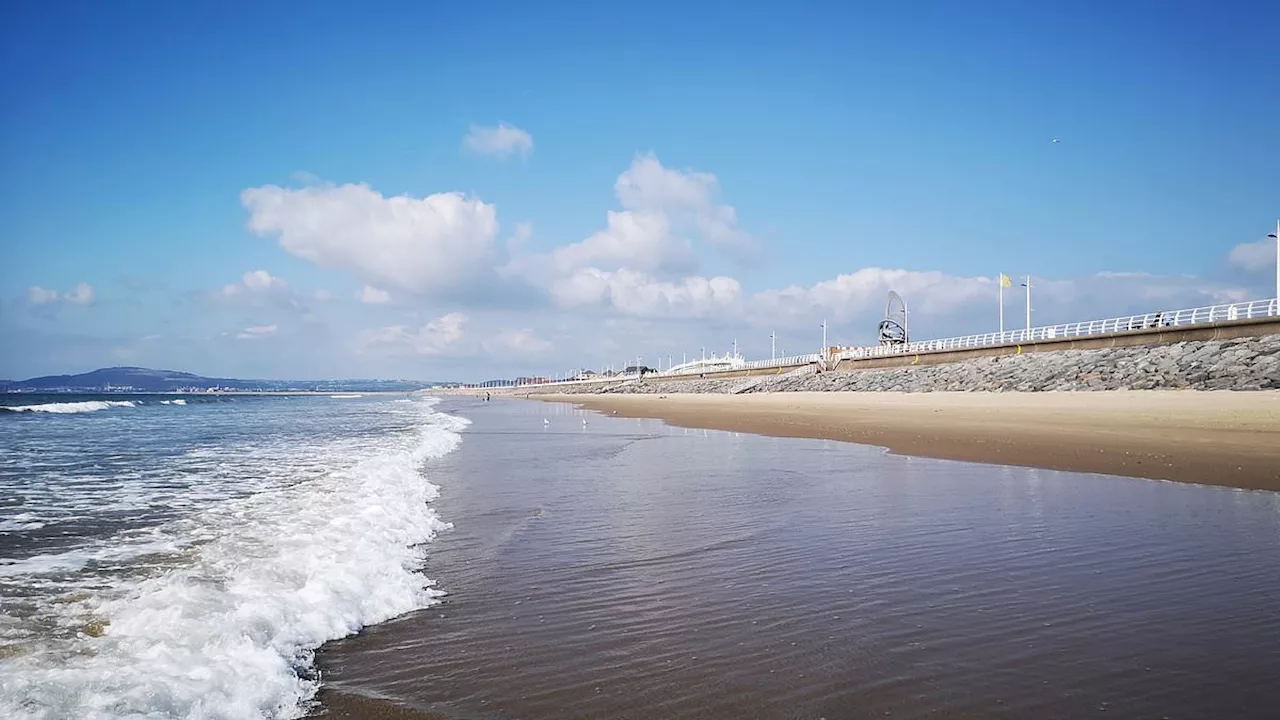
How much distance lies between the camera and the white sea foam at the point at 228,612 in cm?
396

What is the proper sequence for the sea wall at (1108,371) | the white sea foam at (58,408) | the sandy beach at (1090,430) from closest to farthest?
the sandy beach at (1090,430) → the sea wall at (1108,371) → the white sea foam at (58,408)

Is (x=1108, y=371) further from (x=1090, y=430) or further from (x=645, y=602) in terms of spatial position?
(x=645, y=602)

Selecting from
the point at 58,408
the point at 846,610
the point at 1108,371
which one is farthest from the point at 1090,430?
the point at 58,408

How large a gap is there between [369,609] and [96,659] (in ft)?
5.62

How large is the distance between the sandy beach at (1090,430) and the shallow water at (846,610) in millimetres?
2950

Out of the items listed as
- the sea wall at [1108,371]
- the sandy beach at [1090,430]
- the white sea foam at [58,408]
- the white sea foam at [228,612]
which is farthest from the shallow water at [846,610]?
the white sea foam at [58,408]

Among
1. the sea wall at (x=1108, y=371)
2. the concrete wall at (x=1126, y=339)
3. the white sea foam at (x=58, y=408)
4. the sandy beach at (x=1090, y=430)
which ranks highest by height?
the concrete wall at (x=1126, y=339)

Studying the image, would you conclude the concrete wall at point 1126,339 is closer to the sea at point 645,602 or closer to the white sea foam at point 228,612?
the sea at point 645,602

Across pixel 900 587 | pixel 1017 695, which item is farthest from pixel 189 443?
pixel 1017 695

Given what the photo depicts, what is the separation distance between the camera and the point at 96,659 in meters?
4.45

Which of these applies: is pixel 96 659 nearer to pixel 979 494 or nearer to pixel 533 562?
pixel 533 562

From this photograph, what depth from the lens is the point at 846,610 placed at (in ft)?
17.8

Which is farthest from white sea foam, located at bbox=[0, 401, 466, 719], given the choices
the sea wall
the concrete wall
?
the concrete wall

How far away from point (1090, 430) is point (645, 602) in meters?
19.2
